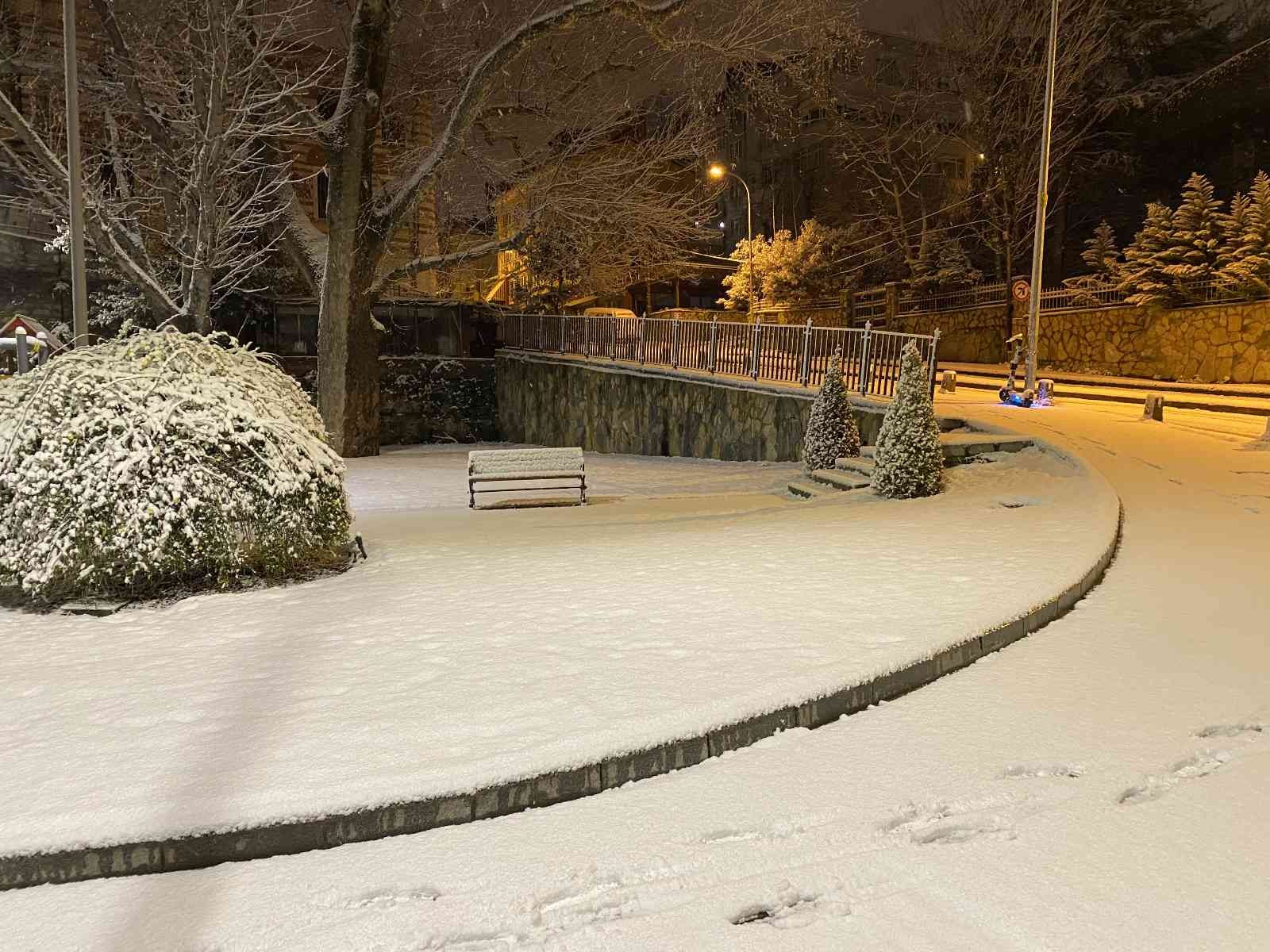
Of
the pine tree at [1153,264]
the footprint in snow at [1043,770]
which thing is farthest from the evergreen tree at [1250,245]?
the footprint in snow at [1043,770]

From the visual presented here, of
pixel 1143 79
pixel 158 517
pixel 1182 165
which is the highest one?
pixel 1143 79

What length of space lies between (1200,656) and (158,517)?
6.84 metres

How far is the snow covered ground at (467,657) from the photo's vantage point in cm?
369

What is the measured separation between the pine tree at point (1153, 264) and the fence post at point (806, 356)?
1517cm

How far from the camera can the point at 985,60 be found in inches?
1357

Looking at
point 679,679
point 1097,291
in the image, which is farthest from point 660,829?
point 1097,291

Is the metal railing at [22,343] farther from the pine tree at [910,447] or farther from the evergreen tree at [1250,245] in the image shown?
the evergreen tree at [1250,245]

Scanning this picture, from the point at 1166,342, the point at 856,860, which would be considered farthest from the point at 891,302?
the point at 856,860

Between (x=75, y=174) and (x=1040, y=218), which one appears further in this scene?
(x=1040, y=218)

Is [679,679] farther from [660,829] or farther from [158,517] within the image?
[158,517]

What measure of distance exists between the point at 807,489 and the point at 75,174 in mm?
11299

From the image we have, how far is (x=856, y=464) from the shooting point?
1320 cm

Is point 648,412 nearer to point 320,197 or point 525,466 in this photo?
point 525,466

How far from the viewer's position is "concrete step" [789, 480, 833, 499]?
41.4 feet
